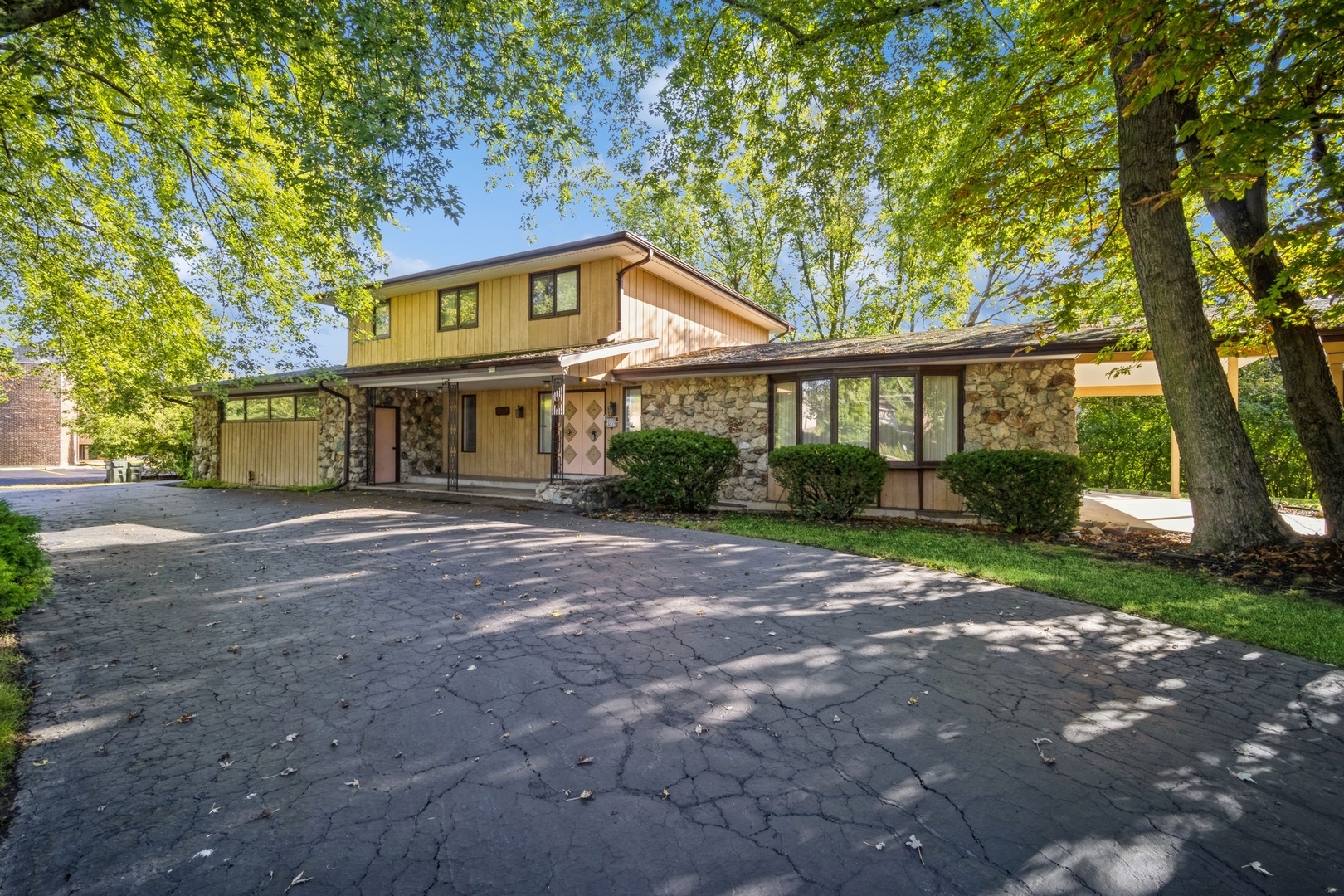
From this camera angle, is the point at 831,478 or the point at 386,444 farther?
the point at 386,444

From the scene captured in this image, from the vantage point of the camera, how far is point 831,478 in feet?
30.5

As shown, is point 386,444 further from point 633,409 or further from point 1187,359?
point 1187,359

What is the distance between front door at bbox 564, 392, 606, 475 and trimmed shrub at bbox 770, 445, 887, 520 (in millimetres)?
5076

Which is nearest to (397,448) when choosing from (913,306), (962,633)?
(962,633)

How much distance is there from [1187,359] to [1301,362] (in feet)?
6.85

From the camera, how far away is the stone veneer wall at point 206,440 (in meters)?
17.4

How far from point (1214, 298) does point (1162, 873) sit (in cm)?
1017

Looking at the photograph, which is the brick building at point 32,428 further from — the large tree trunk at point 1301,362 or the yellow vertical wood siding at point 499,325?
the large tree trunk at point 1301,362

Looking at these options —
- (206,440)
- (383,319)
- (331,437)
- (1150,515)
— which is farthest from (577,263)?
(206,440)

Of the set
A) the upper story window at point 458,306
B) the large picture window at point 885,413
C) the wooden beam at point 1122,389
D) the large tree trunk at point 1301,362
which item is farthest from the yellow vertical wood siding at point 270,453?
the wooden beam at point 1122,389

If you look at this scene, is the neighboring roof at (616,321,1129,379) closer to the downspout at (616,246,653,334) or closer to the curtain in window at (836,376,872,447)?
the curtain in window at (836,376,872,447)

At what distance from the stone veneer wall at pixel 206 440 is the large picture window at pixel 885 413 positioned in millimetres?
17313

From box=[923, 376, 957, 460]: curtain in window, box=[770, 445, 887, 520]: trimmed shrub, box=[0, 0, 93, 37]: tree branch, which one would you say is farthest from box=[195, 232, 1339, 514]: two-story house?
box=[0, 0, 93, 37]: tree branch

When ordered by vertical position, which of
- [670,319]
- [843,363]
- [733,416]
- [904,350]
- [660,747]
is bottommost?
[660,747]
